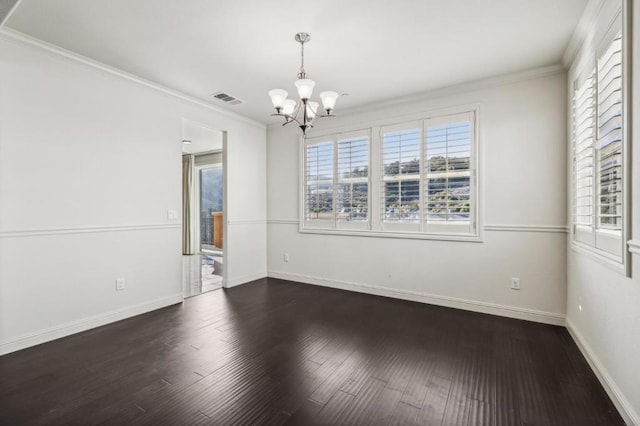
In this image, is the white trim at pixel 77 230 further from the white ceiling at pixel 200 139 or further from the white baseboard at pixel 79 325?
the white ceiling at pixel 200 139

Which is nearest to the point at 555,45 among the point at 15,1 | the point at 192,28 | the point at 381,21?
the point at 381,21

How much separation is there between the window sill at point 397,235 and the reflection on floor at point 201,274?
177 cm

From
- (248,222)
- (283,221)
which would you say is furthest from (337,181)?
(248,222)

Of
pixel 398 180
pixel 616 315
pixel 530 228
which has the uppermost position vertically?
pixel 398 180

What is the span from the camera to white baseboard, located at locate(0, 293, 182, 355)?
8.84 ft

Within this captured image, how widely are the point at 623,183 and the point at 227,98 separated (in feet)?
13.7

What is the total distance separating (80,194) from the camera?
312cm

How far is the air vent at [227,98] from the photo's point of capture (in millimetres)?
4109

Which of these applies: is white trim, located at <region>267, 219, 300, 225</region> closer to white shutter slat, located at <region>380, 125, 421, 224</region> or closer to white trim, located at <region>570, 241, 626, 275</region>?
white shutter slat, located at <region>380, 125, 421, 224</region>

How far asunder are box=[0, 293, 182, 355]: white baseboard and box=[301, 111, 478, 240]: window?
2.44 m

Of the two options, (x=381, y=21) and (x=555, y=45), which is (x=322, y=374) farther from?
(x=555, y=45)

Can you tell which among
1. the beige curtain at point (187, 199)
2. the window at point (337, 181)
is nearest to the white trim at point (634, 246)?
the window at point (337, 181)

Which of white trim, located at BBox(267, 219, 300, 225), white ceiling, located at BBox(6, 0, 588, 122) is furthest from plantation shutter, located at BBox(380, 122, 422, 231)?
white trim, located at BBox(267, 219, 300, 225)

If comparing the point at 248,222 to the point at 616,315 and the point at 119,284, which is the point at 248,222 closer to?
the point at 119,284
